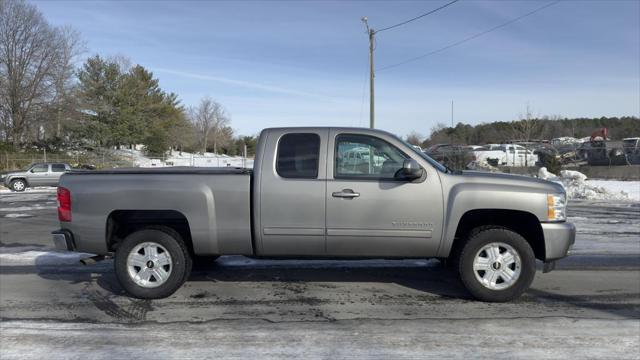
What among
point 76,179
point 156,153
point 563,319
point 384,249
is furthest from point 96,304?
point 156,153

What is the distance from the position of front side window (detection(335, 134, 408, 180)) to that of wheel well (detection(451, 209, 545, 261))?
38.6 inches

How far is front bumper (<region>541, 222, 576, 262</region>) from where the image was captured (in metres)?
5.38

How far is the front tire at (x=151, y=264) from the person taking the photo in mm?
5602

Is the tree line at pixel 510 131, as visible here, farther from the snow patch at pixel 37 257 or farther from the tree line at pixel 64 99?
the snow patch at pixel 37 257

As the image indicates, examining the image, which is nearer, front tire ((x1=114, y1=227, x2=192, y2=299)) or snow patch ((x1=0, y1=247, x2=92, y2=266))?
front tire ((x1=114, y1=227, x2=192, y2=299))

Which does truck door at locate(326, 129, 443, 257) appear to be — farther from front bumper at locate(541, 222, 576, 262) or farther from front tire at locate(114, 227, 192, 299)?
front tire at locate(114, 227, 192, 299)

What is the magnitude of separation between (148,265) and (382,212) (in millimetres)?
2676

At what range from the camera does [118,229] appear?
591 centimetres

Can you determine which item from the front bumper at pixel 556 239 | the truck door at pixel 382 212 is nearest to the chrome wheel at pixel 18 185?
the truck door at pixel 382 212

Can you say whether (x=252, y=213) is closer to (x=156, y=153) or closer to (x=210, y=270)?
(x=210, y=270)

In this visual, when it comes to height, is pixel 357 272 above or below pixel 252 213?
below

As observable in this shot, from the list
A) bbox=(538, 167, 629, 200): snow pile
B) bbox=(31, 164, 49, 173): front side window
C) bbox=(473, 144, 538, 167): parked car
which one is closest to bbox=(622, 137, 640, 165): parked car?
bbox=(473, 144, 538, 167): parked car

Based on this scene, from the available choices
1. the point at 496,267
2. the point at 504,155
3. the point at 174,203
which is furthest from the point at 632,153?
the point at 174,203

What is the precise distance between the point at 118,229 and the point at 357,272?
3142 mm
